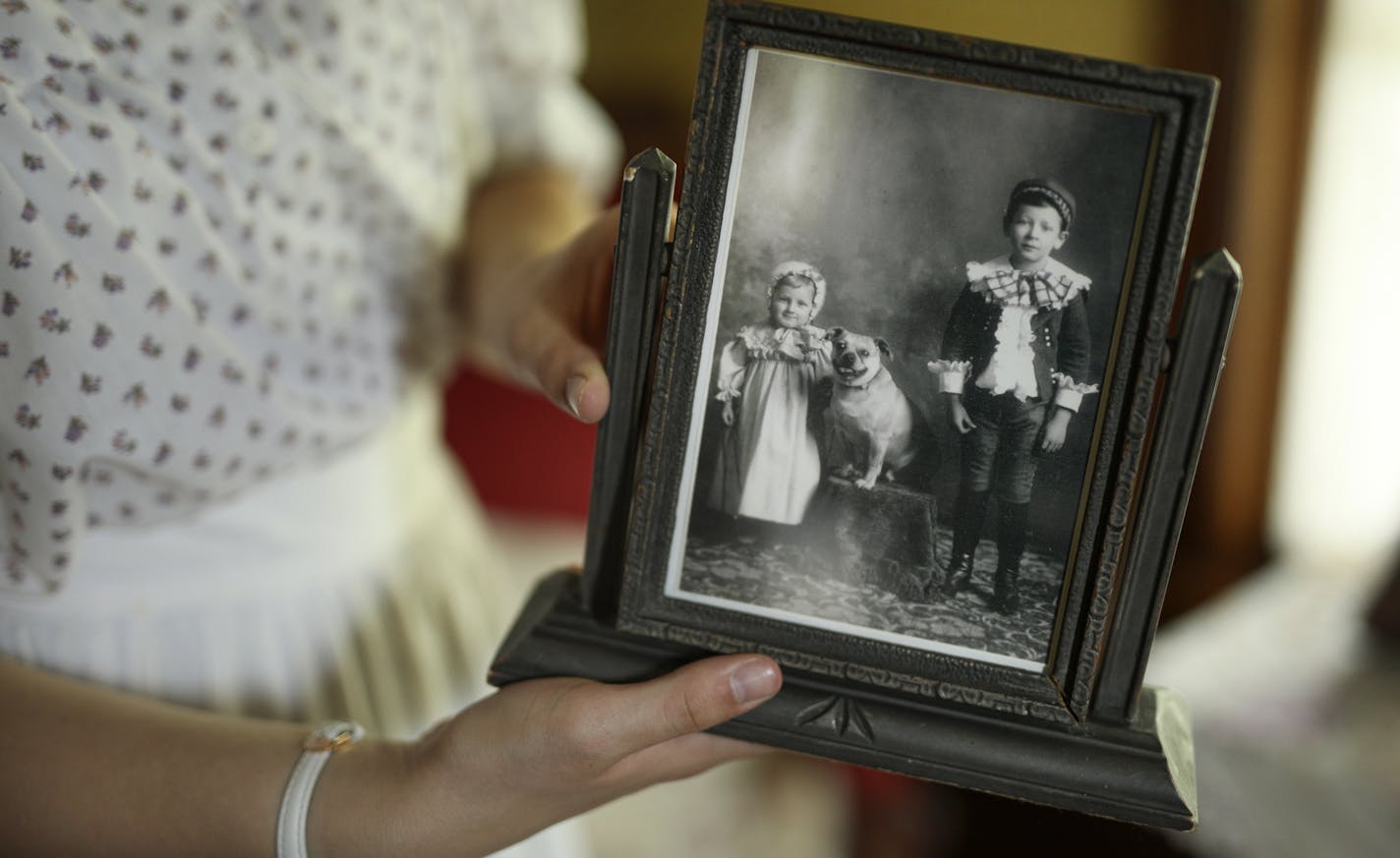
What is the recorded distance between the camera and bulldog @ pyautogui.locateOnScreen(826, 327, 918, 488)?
1.42 feet

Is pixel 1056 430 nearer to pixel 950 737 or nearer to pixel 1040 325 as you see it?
pixel 1040 325

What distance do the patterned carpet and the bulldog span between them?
4 centimetres

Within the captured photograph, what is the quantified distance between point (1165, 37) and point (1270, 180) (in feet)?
1.20

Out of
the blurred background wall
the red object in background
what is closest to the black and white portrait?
the blurred background wall

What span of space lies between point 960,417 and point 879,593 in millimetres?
93

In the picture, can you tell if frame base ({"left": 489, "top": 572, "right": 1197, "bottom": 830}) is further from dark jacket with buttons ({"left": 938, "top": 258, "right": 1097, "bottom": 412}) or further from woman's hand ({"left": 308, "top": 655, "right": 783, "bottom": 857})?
dark jacket with buttons ({"left": 938, "top": 258, "right": 1097, "bottom": 412})

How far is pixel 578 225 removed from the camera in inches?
32.0

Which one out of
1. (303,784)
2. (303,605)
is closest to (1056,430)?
(303,784)

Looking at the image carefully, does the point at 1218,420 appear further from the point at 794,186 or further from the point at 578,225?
the point at 794,186

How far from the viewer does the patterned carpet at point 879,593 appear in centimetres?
45

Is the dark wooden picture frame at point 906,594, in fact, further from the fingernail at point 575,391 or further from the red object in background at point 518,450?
the red object in background at point 518,450

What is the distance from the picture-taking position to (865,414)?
44 cm

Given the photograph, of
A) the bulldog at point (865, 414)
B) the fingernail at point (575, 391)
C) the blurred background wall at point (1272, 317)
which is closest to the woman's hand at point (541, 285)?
the fingernail at point (575, 391)

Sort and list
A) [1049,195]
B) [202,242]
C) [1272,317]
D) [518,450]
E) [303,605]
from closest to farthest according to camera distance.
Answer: [1049,195] < [202,242] < [303,605] < [1272,317] < [518,450]
